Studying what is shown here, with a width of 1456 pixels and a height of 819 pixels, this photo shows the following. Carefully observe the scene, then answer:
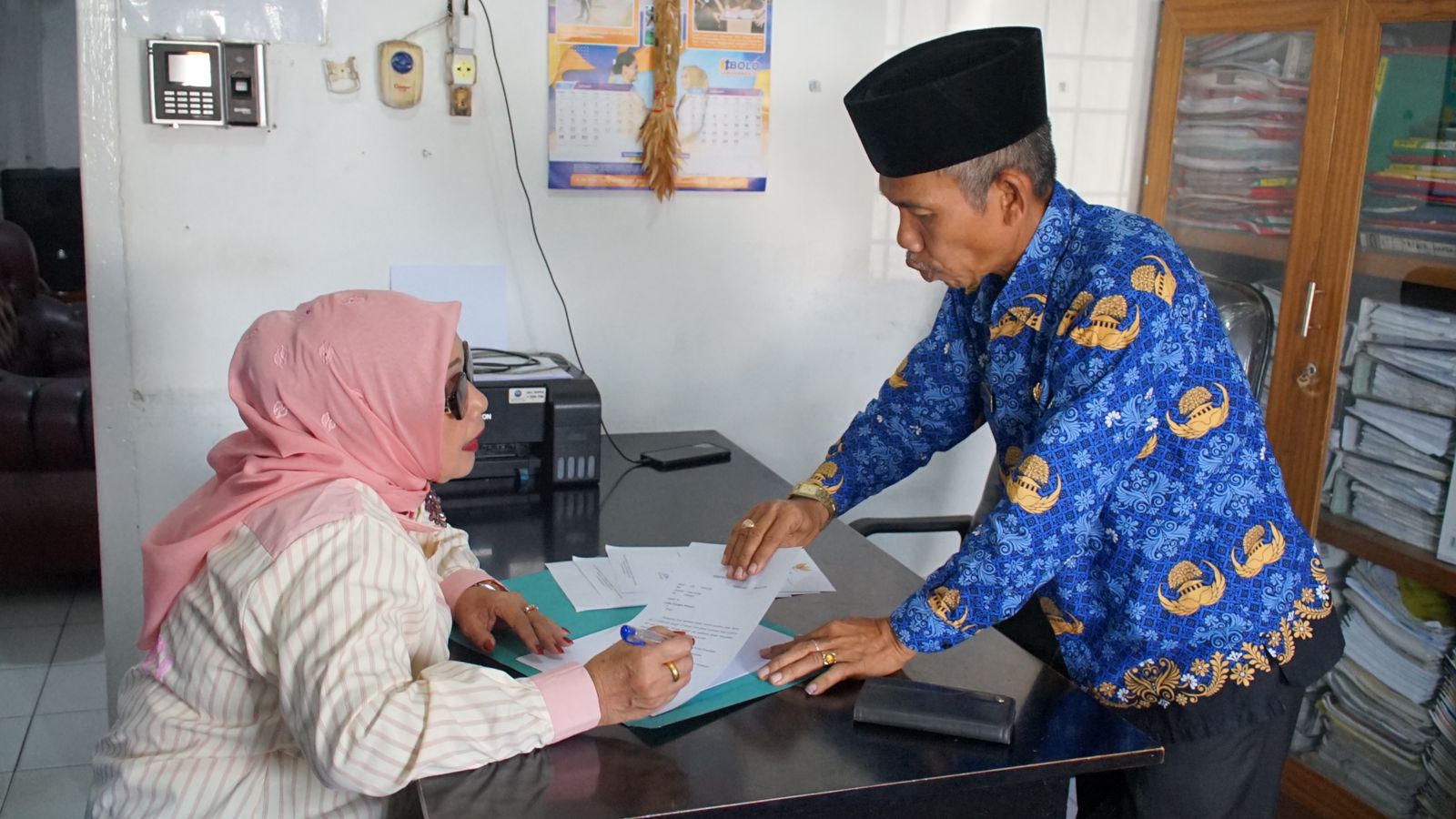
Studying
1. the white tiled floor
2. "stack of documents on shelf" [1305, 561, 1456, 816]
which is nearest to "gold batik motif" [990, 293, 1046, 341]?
"stack of documents on shelf" [1305, 561, 1456, 816]

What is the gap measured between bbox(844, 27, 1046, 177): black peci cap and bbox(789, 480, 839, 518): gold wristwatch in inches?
20.8

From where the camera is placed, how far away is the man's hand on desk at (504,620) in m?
1.38

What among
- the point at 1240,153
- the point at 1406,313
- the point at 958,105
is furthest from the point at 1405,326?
the point at 958,105

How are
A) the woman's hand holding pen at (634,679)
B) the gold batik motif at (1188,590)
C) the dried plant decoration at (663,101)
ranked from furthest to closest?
the dried plant decoration at (663,101), the gold batik motif at (1188,590), the woman's hand holding pen at (634,679)

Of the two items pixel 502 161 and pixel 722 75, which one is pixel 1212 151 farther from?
pixel 502 161

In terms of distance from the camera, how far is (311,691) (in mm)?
1078

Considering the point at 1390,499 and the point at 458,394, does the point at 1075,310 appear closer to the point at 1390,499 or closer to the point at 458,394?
the point at 458,394

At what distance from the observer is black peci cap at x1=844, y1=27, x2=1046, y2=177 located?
55.2 inches

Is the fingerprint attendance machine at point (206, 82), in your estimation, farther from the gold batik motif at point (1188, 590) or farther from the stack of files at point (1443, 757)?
the stack of files at point (1443, 757)

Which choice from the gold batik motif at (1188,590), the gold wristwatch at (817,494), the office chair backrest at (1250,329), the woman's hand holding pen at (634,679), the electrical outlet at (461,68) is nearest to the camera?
the woman's hand holding pen at (634,679)

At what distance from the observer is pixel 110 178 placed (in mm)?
2137

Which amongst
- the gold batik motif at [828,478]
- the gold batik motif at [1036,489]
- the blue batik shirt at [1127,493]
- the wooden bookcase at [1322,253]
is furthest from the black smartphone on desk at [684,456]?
the wooden bookcase at [1322,253]

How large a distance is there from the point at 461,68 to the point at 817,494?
1.13 metres

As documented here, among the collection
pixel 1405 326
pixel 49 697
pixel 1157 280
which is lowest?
pixel 49 697
